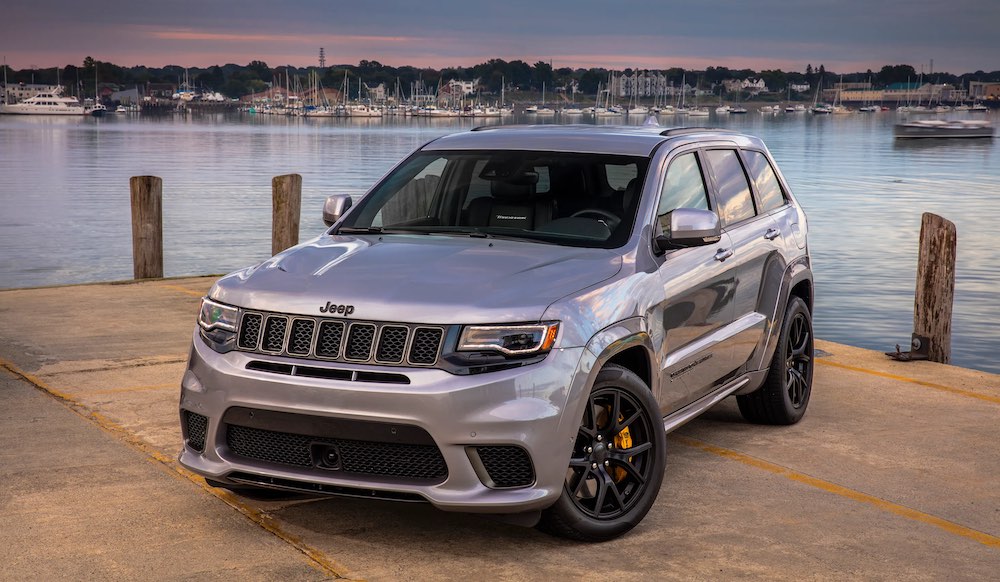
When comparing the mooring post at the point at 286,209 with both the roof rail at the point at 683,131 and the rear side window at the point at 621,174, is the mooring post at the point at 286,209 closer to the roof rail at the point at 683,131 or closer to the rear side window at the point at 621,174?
the roof rail at the point at 683,131

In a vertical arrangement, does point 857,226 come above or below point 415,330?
below

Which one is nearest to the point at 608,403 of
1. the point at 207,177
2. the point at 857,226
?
the point at 857,226

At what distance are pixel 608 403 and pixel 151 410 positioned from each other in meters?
3.55

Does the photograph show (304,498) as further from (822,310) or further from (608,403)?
(822,310)

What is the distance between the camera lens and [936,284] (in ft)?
34.0

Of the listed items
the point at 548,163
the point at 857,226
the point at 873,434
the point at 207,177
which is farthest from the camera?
the point at 207,177

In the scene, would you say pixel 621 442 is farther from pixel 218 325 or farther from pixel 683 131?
pixel 683 131

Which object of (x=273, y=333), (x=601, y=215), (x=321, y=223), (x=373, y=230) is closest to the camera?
(x=273, y=333)

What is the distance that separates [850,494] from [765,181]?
93.0 inches

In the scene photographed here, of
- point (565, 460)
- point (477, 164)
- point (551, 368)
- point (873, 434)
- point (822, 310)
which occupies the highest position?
point (477, 164)

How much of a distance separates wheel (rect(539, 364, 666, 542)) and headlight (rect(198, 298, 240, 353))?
1540mm

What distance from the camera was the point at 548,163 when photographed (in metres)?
6.59

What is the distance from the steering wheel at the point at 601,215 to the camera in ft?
20.0

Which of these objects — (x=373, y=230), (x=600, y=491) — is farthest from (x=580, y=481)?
(x=373, y=230)
